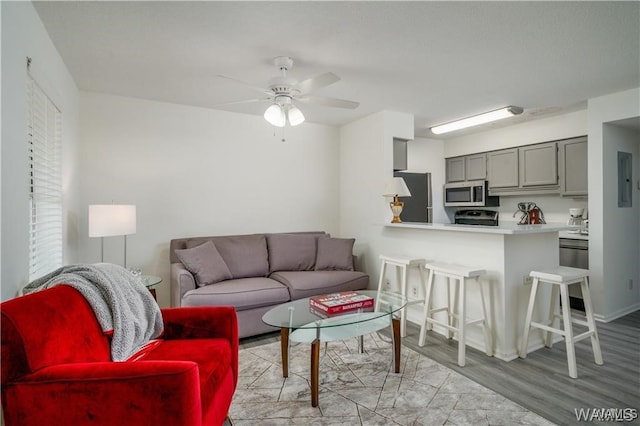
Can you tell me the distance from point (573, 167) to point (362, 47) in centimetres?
335

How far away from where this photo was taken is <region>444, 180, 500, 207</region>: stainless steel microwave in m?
5.24

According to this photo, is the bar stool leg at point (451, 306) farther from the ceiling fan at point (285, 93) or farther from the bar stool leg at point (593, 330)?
the ceiling fan at point (285, 93)

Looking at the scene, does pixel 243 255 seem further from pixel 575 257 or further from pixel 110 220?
pixel 575 257

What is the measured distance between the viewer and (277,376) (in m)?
→ 2.47

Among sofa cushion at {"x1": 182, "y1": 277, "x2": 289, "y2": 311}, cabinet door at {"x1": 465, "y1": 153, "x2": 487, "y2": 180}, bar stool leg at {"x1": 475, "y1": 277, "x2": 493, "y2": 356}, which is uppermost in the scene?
cabinet door at {"x1": 465, "y1": 153, "x2": 487, "y2": 180}

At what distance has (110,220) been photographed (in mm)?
2752

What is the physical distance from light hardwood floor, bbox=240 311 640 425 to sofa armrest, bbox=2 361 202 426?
6.26ft

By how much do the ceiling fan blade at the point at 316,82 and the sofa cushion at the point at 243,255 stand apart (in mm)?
1880

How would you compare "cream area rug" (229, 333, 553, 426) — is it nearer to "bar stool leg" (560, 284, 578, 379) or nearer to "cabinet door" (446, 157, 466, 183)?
"bar stool leg" (560, 284, 578, 379)

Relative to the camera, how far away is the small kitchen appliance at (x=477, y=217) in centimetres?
538

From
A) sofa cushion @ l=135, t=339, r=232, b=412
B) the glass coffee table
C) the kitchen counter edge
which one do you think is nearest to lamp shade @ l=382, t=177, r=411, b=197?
the kitchen counter edge

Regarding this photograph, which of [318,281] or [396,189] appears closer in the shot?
[318,281]

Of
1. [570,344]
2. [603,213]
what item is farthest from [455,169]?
[570,344]

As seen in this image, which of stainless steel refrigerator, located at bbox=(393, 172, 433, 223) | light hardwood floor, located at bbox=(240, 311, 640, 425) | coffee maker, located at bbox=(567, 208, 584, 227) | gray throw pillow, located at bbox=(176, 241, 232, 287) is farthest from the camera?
stainless steel refrigerator, located at bbox=(393, 172, 433, 223)
